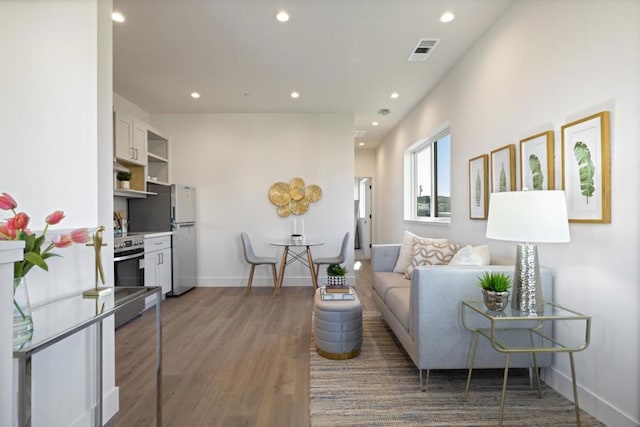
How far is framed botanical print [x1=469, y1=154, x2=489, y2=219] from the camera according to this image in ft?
9.80

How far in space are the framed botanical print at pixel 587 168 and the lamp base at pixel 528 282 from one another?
1.20 feet

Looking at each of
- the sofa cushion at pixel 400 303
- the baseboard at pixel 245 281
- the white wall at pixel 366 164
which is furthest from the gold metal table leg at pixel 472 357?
the white wall at pixel 366 164

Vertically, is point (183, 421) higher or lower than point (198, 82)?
lower

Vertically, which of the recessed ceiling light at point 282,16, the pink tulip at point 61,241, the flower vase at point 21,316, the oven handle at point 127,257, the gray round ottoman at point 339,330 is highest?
the recessed ceiling light at point 282,16

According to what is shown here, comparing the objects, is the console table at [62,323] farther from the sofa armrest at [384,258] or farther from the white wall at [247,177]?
the white wall at [247,177]

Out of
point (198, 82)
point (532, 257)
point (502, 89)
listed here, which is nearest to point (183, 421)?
point (532, 257)

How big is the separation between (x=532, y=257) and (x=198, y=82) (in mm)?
3923

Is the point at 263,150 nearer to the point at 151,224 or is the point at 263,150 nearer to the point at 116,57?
the point at 151,224

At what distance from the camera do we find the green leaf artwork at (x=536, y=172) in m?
2.26

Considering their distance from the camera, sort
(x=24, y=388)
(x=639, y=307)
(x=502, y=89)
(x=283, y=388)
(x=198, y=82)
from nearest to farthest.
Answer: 1. (x=24, y=388)
2. (x=639, y=307)
3. (x=283, y=388)
4. (x=502, y=89)
5. (x=198, y=82)

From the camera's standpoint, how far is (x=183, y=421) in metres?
1.78

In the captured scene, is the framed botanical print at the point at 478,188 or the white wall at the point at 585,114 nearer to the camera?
the white wall at the point at 585,114

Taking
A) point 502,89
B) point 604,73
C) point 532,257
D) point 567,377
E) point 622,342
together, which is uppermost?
point 502,89

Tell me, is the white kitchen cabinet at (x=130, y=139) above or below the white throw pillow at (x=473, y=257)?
above
